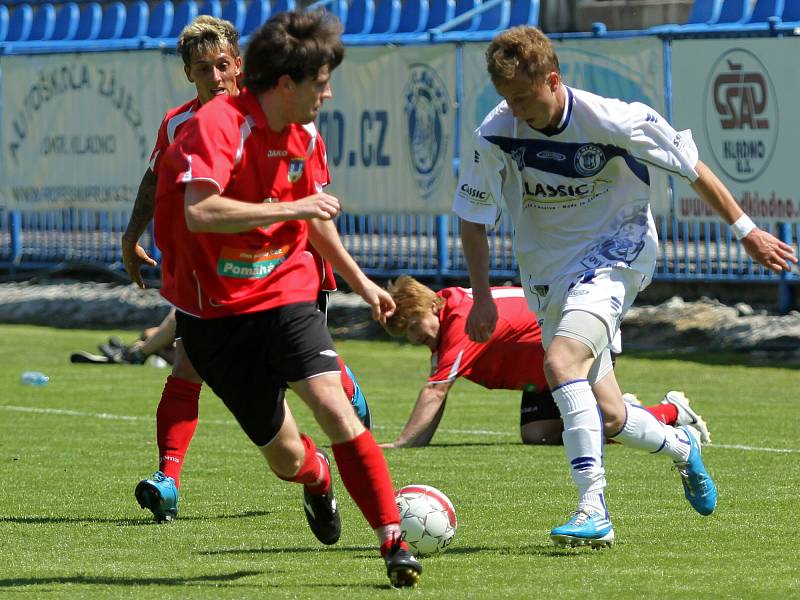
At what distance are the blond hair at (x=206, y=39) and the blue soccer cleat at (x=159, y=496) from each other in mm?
1729

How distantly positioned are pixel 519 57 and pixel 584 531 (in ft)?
5.51

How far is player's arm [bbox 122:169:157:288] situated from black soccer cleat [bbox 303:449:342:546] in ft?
4.88

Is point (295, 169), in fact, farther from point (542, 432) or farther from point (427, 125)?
point (427, 125)

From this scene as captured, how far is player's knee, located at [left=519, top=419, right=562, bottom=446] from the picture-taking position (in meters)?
9.74

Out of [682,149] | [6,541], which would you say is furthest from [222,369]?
[682,149]

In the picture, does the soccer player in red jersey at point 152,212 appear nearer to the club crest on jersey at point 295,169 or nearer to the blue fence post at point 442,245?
the club crest on jersey at point 295,169

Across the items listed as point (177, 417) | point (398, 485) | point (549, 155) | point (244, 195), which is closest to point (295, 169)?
point (244, 195)

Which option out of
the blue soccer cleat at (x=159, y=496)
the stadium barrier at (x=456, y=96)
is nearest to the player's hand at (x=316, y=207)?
the blue soccer cleat at (x=159, y=496)

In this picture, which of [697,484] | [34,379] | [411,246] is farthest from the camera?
[411,246]

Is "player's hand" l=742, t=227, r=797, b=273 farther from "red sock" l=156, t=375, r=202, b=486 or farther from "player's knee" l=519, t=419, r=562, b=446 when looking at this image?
"player's knee" l=519, t=419, r=562, b=446

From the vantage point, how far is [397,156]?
16.6m

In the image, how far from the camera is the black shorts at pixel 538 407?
31.9 feet

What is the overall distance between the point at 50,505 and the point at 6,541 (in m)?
1.02

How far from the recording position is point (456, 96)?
634 inches
